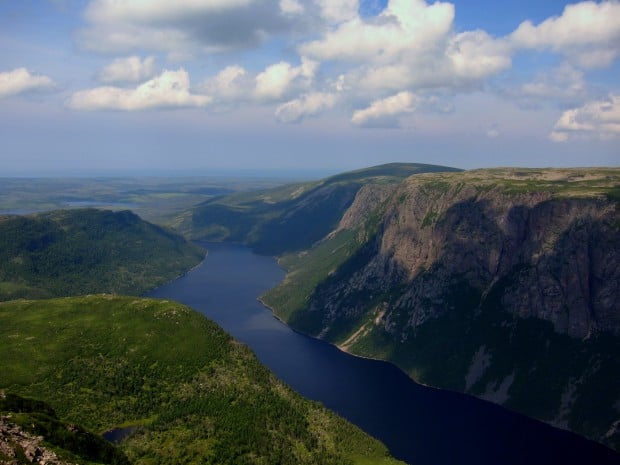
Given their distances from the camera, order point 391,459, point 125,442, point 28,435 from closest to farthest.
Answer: point 28,435 < point 125,442 < point 391,459

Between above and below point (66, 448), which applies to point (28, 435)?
above

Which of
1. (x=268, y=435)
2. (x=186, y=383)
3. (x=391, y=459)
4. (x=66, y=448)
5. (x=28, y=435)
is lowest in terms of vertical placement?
(x=391, y=459)

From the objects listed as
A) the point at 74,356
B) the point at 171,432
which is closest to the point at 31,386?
the point at 74,356

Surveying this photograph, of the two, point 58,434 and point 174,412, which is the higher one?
point 58,434

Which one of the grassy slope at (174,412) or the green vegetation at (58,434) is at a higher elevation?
the green vegetation at (58,434)

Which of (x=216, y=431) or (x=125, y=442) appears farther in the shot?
(x=216, y=431)

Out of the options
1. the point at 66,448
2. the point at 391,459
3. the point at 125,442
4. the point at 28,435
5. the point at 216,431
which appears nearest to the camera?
the point at 28,435

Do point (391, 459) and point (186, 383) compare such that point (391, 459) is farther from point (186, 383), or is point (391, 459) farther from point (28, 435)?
point (28, 435)

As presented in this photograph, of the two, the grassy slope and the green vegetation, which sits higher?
the green vegetation

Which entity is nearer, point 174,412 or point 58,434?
point 58,434

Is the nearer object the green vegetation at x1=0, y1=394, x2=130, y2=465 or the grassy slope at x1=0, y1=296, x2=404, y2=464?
the green vegetation at x1=0, y1=394, x2=130, y2=465

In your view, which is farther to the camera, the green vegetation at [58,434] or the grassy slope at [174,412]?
the grassy slope at [174,412]
